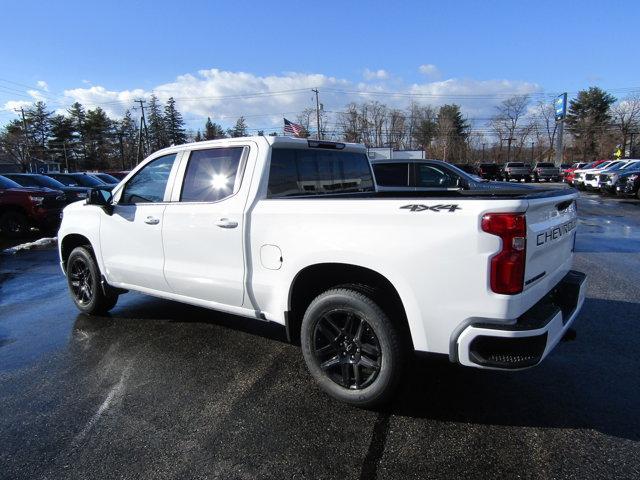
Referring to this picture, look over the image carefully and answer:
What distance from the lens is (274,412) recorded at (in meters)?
3.28

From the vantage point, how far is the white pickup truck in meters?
2.68

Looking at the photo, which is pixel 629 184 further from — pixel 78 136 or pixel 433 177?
pixel 78 136

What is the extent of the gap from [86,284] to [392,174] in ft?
24.6

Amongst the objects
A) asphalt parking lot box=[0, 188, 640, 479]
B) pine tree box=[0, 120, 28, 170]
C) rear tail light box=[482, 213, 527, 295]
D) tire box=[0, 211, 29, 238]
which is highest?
pine tree box=[0, 120, 28, 170]

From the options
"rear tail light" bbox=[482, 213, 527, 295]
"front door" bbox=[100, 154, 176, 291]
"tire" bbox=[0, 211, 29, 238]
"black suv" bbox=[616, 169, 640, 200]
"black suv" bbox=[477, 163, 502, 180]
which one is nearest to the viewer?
"rear tail light" bbox=[482, 213, 527, 295]

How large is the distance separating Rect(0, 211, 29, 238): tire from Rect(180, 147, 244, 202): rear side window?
10.9m

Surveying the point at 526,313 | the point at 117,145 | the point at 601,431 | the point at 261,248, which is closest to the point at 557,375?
the point at 601,431

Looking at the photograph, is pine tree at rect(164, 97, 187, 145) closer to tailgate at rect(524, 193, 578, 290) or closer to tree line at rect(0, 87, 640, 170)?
tree line at rect(0, 87, 640, 170)

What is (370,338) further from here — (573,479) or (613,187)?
(613,187)

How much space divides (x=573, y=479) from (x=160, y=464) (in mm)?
2310

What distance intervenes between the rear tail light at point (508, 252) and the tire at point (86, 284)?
442 cm

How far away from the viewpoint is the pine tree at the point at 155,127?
→ 9894cm

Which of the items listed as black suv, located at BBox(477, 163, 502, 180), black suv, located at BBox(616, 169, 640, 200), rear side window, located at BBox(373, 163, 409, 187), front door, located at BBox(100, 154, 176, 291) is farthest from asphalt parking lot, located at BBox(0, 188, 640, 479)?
black suv, located at BBox(477, 163, 502, 180)

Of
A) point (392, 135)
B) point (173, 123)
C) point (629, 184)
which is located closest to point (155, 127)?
Answer: point (173, 123)
